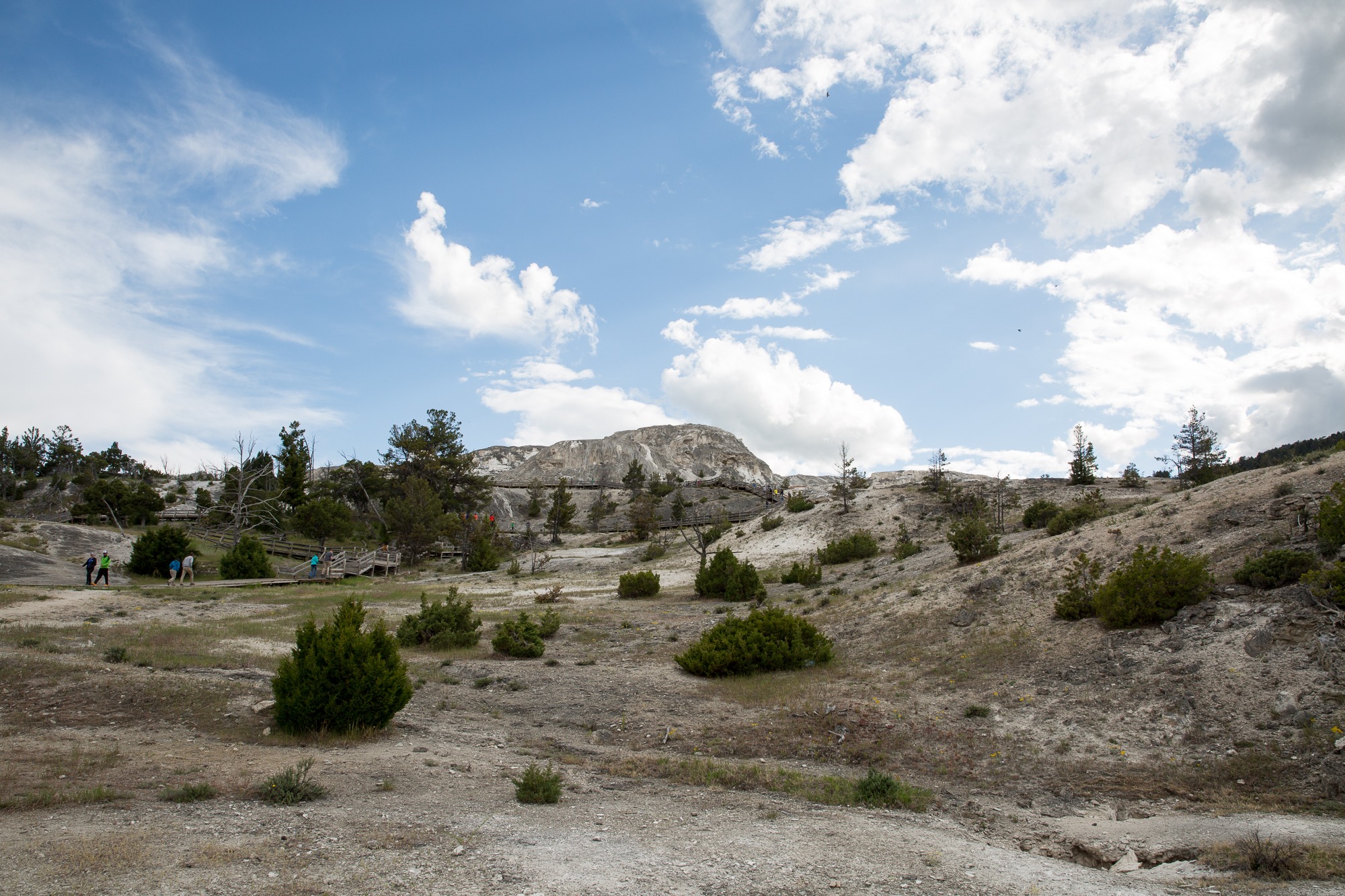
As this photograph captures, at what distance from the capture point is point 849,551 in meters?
31.2

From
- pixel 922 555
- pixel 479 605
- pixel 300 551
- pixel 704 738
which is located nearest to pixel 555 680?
pixel 704 738

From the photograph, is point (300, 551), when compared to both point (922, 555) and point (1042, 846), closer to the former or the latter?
point (922, 555)

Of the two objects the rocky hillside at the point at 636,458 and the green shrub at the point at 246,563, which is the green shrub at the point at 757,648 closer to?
the green shrub at the point at 246,563

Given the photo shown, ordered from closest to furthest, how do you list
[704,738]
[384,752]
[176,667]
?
[384,752] < [704,738] < [176,667]

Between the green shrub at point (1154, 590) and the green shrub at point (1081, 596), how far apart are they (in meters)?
0.55

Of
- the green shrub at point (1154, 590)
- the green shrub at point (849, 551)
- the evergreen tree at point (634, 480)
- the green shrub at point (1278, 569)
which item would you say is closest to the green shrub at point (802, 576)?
the green shrub at point (849, 551)

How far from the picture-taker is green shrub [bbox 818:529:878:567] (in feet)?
102

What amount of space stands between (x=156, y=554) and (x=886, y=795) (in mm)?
33944

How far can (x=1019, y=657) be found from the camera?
1248 cm

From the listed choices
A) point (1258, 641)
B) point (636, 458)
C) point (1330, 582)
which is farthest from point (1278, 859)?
point (636, 458)

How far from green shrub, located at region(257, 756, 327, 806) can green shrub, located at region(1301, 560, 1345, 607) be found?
13.5 meters

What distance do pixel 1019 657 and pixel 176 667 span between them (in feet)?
49.3

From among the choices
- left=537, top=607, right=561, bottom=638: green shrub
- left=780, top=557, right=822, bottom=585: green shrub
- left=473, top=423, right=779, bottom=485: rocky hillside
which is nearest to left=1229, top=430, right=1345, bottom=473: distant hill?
left=780, top=557, right=822, bottom=585: green shrub

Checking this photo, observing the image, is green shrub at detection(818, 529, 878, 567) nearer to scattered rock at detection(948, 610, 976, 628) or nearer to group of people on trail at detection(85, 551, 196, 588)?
scattered rock at detection(948, 610, 976, 628)
